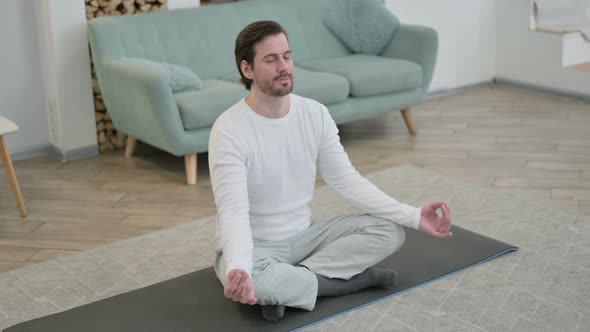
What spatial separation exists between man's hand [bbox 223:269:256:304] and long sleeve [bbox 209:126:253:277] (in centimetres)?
4

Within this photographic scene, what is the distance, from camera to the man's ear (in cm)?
253

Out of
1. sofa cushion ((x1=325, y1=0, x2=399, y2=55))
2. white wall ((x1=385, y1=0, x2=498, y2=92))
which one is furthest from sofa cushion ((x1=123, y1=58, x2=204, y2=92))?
white wall ((x1=385, y1=0, x2=498, y2=92))

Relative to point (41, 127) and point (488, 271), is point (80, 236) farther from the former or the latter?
point (488, 271)

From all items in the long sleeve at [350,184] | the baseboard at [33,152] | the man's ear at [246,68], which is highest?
the man's ear at [246,68]

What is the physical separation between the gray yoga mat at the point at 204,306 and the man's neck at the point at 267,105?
0.60 m

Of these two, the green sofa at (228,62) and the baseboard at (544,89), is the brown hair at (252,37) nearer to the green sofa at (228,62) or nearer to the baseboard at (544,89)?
the green sofa at (228,62)

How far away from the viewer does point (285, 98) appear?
8.60 ft

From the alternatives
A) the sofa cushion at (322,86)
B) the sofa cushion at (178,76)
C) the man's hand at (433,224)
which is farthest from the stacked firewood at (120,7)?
the man's hand at (433,224)

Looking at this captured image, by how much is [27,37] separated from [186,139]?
3.52 feet

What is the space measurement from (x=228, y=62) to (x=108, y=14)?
0.66 meters

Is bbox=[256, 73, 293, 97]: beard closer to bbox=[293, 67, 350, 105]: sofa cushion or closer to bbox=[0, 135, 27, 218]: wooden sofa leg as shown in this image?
bbox=[0, 135, 27, 218]: wooden sofa leg

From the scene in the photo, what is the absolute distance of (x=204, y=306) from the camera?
264cm

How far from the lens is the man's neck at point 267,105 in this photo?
8.44ft

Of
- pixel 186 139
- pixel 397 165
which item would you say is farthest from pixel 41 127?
pixel 397 165
